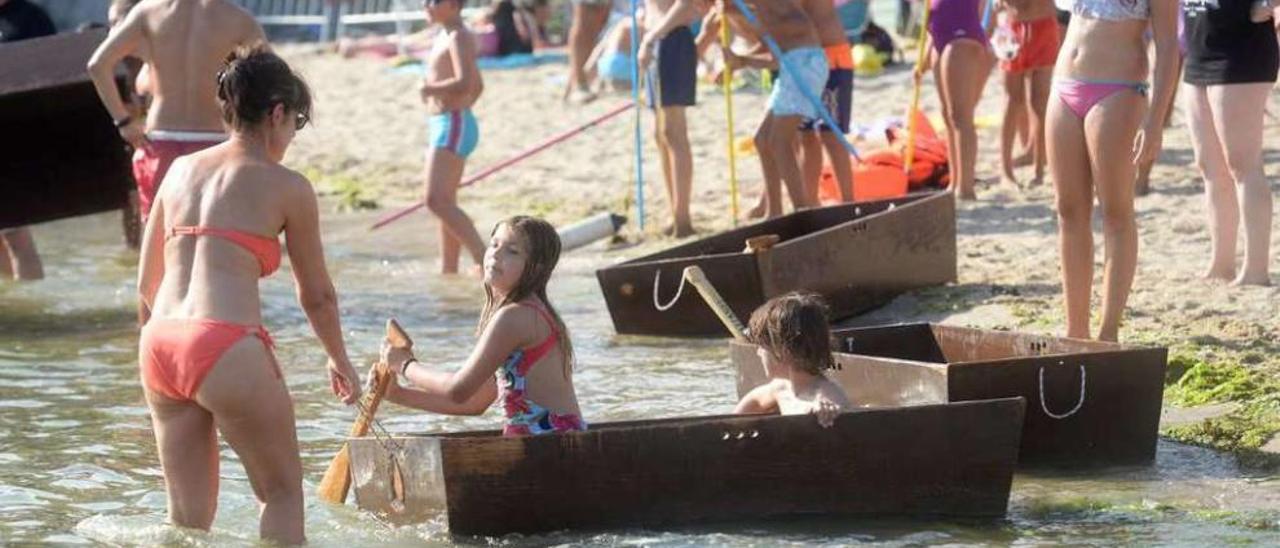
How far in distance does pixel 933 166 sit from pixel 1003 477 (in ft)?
22.7

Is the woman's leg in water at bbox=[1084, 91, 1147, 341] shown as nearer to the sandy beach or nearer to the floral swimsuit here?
the sandy beach

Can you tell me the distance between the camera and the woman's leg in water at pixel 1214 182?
897 cm

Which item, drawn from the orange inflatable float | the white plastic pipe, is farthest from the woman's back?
the orange inflatable float

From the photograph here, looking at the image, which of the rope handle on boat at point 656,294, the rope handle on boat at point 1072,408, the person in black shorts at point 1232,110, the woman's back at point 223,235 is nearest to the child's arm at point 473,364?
the woman's back at point 223,235

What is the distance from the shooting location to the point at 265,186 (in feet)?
18.1

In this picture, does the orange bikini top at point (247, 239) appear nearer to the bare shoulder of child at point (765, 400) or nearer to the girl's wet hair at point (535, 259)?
the girl's wet hair at point (535, 259)

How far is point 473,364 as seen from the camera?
614cm

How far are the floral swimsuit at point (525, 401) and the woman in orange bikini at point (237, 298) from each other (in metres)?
0.64

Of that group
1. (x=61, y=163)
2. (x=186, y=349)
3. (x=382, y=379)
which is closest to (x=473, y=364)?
(x=382, y=379)

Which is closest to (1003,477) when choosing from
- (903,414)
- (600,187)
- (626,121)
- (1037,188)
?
(903,414)

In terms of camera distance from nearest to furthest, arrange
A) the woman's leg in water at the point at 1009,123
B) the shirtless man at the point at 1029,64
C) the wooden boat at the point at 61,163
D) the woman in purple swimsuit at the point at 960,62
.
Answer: the wooden boat at the point at 61,163 < the woman in purple swimsuit at the point at 960,62 < the shirtless man at the point at 1029,64 < the woman's leg in water at the point at 1009,123

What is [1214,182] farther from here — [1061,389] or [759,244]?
[1061,389]

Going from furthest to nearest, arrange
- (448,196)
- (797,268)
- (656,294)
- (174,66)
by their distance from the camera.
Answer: (448,196) < (656,294) < (797,268) < (174,66)

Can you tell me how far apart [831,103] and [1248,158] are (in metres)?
3.35
